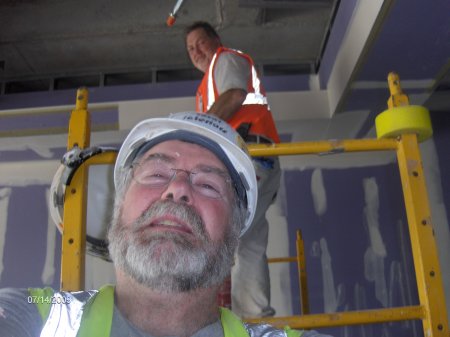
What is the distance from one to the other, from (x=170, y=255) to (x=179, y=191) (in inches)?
7.2

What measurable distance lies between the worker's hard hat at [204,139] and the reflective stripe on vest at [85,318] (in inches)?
15.7

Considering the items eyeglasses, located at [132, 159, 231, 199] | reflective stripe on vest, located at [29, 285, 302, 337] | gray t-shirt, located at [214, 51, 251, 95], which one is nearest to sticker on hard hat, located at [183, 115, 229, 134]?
eyeglasses, located at [132, 159, 231, 199]

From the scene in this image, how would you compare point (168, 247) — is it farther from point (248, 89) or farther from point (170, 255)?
point (248, 89)

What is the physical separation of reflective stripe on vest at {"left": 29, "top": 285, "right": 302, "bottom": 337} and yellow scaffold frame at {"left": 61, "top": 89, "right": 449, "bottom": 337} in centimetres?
38

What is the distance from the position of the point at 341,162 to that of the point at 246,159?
11.8 feet

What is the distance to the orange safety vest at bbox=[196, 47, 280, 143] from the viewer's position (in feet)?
6.97

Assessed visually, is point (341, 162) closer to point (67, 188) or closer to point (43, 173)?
point (43, 173)

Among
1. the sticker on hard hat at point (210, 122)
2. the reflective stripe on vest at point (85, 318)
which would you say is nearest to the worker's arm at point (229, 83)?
the sticker on hard hat at point (210, 122)

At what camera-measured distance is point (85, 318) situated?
92 centimetres

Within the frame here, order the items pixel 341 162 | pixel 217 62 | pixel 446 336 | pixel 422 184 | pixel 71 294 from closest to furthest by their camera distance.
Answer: pixel 71 294 → pixel 446 336 → pixel 422 184 → pixel 217 62 → pixel 341 162

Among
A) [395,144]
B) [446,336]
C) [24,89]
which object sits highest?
[24,89]

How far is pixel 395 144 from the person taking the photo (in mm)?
1533

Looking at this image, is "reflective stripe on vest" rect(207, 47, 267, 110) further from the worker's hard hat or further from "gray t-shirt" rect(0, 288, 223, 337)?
"gray t-shirt" rect(0, 288, 223, 337)

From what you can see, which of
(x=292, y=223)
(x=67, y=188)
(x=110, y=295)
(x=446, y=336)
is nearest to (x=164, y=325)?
(x=110, y=295)
